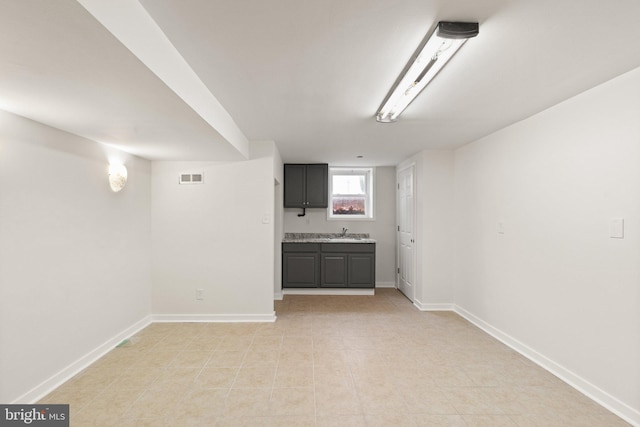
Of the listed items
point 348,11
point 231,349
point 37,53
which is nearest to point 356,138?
point 348,11

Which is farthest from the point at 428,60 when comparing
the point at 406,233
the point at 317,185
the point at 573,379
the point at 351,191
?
the point at 351,191

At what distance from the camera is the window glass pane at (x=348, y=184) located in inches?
258

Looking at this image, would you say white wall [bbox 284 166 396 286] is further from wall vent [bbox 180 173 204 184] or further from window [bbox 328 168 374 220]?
wall vent [bbox 180 173 204 184]

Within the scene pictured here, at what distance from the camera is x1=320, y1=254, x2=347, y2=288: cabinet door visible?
5.62 m

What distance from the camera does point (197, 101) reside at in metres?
2.29

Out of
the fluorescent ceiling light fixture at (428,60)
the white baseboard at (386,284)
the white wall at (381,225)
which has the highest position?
the fluorescent ceiling light fixture at (428,60)

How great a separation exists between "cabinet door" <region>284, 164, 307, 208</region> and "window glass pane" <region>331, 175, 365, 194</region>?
843 mm

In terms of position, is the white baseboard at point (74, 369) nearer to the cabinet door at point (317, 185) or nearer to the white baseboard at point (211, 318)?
the white baseboard at point (211, 318)

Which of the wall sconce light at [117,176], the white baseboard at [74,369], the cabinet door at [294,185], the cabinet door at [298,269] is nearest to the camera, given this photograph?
the white baseboard at [74,369]

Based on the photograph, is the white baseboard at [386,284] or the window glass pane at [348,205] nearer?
the white baseboard at [386,284]

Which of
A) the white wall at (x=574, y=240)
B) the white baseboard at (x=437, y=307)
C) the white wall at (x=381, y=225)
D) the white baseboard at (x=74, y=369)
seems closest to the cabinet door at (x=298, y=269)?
the white wall at (x=381, y=225)

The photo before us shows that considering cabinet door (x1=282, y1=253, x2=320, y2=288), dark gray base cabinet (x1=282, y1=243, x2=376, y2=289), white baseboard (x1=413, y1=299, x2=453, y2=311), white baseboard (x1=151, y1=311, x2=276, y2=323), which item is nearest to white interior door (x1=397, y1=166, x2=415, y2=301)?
white baseboard (x1=413, y1=299, x2=453, y2=311)

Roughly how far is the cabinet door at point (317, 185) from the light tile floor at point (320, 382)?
2.50 meters

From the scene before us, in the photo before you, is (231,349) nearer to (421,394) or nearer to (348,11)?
(421,394)
